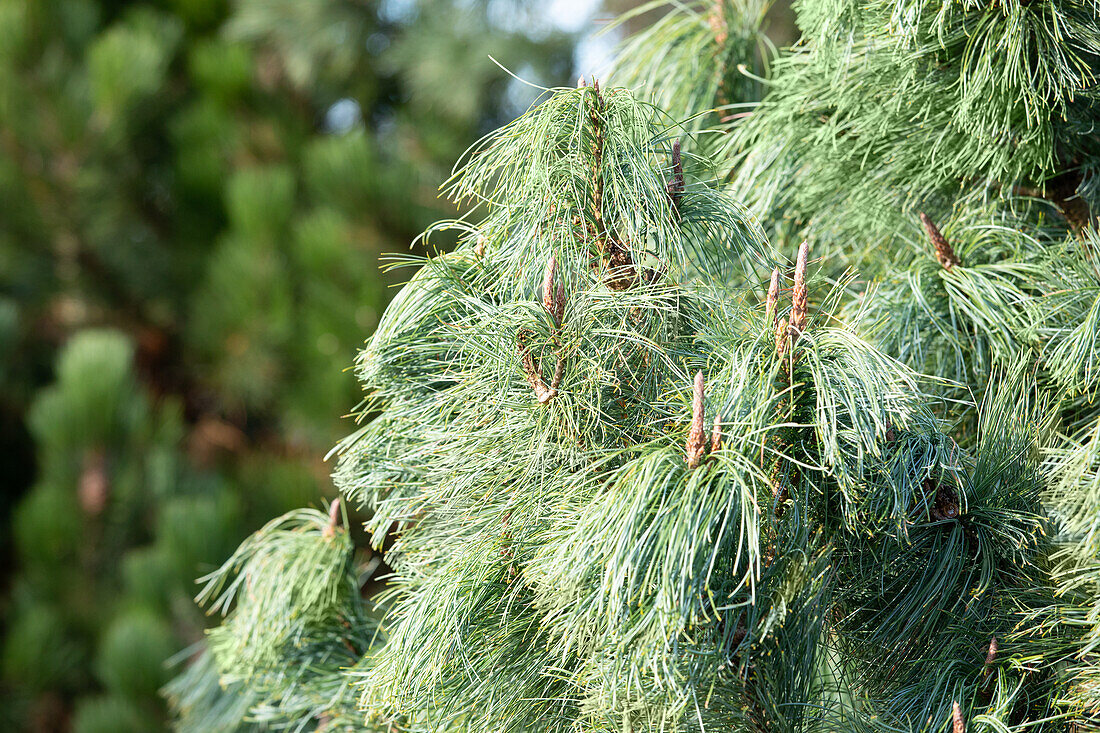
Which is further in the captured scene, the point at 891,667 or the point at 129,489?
the point at 129,489

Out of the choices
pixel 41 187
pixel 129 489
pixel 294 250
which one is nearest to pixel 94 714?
pixel 129 489

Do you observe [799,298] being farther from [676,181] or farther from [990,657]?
[990,657]

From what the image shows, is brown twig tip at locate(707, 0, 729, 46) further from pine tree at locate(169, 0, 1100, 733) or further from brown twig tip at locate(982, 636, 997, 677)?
brown twig tip at locate(982, 636, 997, 677)

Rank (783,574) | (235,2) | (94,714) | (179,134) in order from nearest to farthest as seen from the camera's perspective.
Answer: (783,574) < (94,714) < (179,134) < (235,2)

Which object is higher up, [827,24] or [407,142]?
[407,142]

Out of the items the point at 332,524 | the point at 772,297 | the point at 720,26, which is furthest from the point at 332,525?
the point at 720,26

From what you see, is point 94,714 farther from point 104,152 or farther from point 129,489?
point 104,152

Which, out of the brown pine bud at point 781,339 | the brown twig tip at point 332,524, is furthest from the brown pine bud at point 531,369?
the brown twig tip at point 332,524

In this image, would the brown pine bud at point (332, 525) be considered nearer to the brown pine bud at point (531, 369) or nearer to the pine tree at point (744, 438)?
the pine tree at point (744, 438)
